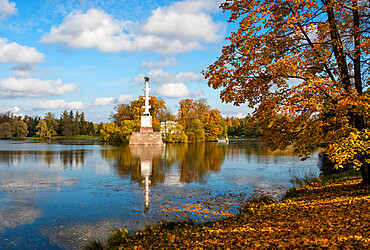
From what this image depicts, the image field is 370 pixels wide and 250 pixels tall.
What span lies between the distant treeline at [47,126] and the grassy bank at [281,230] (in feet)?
320

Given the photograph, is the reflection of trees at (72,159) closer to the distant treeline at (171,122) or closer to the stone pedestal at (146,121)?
the stone pedestal at (146,121)

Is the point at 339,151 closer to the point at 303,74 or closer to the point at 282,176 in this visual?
the point at 303,74

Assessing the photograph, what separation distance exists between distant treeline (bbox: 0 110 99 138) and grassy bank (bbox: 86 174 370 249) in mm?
97471

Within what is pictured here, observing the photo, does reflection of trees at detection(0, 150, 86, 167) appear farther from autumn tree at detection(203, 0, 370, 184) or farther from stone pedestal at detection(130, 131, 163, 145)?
stone pedestal at detection(130, 131, 163, 145)

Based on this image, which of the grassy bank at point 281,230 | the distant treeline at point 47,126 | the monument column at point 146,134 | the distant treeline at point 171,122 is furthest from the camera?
the distant treeline at point 47,126

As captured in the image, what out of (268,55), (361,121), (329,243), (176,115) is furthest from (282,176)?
(176,115)

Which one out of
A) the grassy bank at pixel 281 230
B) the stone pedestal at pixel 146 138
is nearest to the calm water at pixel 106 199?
the grassy bank at pixel 281 230

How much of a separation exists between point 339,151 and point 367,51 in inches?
123

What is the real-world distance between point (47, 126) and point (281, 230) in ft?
354

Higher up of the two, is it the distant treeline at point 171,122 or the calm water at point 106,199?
the distant treeline at point 171,122

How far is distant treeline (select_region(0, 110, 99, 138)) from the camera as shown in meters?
95.3

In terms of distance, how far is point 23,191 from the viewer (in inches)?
476

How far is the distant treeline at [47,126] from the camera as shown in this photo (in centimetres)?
9531

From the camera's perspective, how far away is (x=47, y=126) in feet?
331
